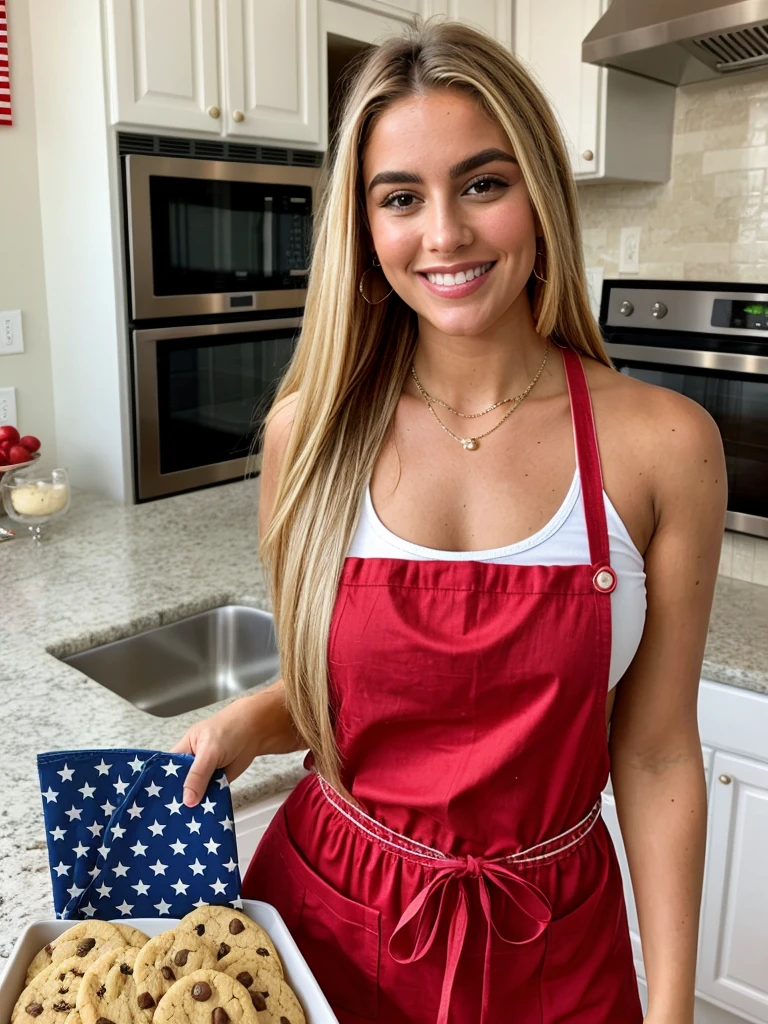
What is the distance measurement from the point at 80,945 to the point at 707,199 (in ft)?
6.91

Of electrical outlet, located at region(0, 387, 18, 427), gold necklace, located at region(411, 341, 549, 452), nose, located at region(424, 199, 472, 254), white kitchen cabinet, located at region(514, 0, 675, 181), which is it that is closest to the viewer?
nose, located at region(424, 199, 472, 254)

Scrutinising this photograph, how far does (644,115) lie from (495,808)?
1.91 meters

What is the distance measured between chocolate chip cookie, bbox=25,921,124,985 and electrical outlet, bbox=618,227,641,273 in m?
2.11

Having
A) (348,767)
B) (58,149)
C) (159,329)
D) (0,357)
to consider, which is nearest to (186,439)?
(159,329)

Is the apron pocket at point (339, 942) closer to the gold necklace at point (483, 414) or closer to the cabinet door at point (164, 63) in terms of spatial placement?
the gold necklace at point (483, 414)

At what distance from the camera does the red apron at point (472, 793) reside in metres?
0.84

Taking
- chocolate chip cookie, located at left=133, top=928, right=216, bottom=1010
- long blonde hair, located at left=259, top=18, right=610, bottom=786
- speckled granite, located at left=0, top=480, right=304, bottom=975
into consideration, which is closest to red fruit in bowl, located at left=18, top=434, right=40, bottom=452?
speckled granite, located at left=0, top=480, right=304, bottom=975

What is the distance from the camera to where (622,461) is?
0.86 meters

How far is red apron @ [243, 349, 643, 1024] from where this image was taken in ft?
2.74

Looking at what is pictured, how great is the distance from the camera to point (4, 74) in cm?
215

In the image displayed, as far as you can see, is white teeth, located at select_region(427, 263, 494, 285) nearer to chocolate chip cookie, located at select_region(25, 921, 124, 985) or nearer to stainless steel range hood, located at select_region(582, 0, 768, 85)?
chocolate chip cookie, located at select_region(25, 921, 124, 985)

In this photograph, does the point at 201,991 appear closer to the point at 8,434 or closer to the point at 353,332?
the point at 353,332

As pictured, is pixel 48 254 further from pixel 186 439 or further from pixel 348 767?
pixel 348 767

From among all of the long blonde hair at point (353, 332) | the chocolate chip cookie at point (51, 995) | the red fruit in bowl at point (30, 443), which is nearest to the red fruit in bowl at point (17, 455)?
the red fruit in bowl at point (30, 443)
